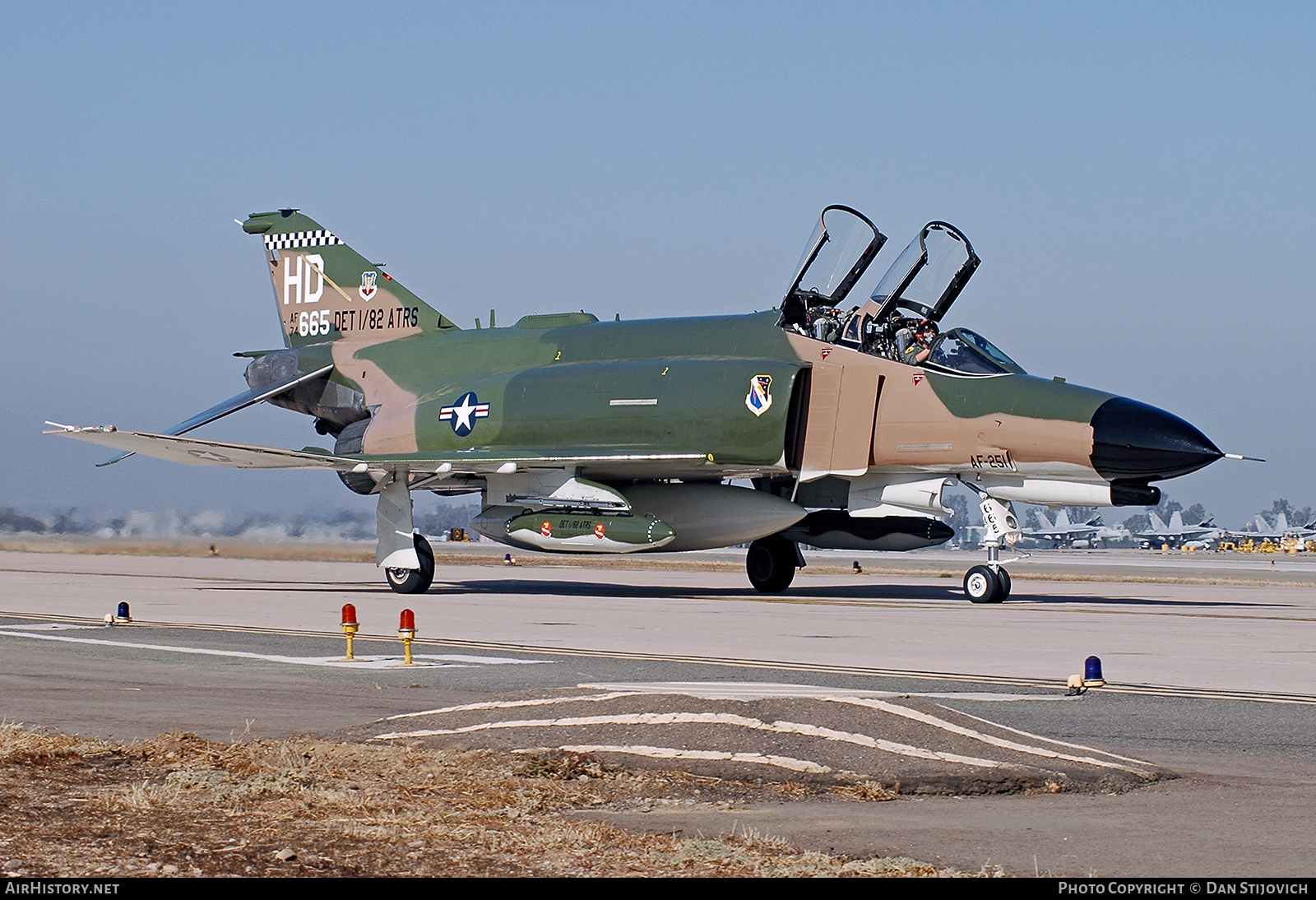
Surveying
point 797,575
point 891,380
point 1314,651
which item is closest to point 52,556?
point 797,575

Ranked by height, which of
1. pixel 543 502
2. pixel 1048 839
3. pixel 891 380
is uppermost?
pixel 891 380

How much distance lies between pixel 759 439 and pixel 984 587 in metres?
3.79

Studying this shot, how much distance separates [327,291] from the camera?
2734 cm

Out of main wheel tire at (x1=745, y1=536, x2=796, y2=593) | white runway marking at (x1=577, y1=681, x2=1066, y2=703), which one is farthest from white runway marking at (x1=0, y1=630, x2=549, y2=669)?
main wheel tire at (x1=745, y1=536, x2=796, y2=593)

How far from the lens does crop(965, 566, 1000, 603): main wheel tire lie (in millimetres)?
20188

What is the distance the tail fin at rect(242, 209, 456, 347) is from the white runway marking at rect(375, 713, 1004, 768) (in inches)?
772

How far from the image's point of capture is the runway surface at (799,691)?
615 centimetres

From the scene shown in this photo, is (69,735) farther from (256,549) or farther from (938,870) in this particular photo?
(256,549)

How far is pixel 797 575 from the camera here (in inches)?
1266

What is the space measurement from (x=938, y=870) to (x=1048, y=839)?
2.58ft

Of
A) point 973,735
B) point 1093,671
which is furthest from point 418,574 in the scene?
point 973,735

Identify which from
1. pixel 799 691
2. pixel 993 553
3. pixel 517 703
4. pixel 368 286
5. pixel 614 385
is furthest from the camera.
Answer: pixel 368 286

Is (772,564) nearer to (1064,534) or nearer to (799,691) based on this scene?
A: (799,691)

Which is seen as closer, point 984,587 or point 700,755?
point 700,755
